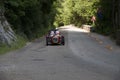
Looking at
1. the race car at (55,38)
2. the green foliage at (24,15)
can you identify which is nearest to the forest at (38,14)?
the green foliage at (24,15)

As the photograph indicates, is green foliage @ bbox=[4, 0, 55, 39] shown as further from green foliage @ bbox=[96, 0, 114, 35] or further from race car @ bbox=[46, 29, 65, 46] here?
green foliage @ bbox=[96, 0, 114, 35]

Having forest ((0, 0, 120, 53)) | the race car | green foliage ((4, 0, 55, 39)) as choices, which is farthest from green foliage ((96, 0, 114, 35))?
the race car

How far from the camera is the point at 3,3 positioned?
36.7 meters

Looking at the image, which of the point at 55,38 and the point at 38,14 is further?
the point at 38,14

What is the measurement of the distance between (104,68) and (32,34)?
3128 centimetres

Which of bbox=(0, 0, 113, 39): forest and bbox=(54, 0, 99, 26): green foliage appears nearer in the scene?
bbox=(0, 0, 113, 39): forest

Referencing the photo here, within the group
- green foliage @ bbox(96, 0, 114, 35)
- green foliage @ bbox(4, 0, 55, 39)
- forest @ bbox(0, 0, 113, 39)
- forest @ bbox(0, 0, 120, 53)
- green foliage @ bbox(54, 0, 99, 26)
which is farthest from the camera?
green foliage @ bbox(54, 0, 99, 26)

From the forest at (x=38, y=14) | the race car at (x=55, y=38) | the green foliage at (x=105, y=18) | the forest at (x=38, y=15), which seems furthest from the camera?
the green foliage at (x=105, y=18)

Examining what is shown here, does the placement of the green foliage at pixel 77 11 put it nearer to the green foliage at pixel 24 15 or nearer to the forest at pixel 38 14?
the forest at pixel 38 14

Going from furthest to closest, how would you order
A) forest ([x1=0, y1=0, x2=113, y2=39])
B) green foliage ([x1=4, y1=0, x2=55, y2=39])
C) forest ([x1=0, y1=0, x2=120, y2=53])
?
forest ([x1=0, y1=0, x2=113, y2=39]), forest ([x1=0, y1=0, x2=120, y2=53]), green foliage ([x1=4, y1=0, x2=55, y2=39])

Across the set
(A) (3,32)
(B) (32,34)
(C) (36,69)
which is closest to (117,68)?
(C) (36,69)

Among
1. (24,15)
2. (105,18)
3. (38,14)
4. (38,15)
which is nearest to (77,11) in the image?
(105,18)

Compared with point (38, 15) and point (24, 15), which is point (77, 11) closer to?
point (38, 15)

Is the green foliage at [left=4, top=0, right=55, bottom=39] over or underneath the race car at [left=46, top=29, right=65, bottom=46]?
over
